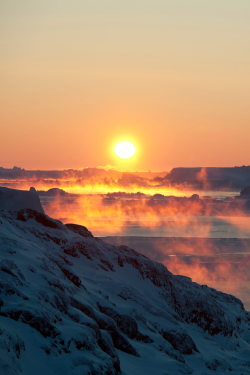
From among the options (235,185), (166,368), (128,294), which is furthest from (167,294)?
(235,185)

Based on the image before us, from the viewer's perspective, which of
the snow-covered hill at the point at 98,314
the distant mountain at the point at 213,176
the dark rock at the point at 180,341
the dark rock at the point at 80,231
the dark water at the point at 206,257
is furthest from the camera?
the distant mountain at the point at 213,176

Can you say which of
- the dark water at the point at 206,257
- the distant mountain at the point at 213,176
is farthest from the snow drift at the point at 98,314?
the distant mountain at the point at 213,176

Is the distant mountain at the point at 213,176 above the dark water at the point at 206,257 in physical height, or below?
above

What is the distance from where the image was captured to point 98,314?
7152mm

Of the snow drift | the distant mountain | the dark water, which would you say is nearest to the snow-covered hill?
the snow drift

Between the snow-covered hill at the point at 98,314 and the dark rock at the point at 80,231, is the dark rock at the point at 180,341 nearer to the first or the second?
the snow-covered hill at the point at 98,314

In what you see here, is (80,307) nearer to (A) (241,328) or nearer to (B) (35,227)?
(B) (35,227)

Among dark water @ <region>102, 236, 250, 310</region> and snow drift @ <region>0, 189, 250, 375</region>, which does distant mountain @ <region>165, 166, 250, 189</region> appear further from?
snow drift @ <region>0, 189, 250, 375</region>

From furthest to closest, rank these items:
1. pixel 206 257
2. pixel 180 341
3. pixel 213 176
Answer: pixel 213 176, pixel 206 257, pixel 180 341

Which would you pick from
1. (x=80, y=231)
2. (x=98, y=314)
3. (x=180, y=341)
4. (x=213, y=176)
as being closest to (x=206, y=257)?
(x=80, y=231)

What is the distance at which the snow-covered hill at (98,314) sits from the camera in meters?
5.22

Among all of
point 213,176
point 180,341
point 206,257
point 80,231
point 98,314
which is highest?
point 213,176

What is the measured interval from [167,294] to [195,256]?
1796 cm

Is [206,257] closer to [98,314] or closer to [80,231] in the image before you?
[80,231]
